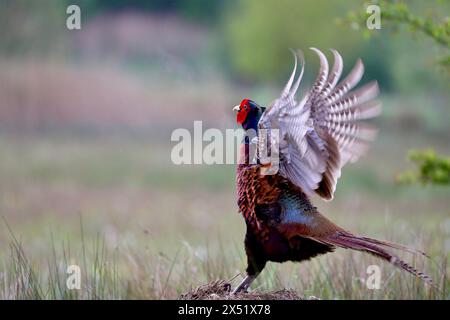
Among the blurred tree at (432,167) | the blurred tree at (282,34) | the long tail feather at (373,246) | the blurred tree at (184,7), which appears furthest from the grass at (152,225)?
the blurred tree at (184,7)

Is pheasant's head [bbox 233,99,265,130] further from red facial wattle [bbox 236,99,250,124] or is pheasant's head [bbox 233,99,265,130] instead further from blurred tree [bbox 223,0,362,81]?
blurred tree [bbox 223,0,362,81]

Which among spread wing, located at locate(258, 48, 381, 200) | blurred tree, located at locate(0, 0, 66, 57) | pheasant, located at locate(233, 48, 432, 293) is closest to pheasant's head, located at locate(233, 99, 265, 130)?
pheasant, located at locate(233, 48, 432, 293)

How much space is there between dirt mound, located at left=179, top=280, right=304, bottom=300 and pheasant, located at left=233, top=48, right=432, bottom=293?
0.11 meters

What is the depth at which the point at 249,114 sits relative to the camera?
5.11 m

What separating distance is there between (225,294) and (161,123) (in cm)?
2422

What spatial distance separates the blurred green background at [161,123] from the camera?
1024cm

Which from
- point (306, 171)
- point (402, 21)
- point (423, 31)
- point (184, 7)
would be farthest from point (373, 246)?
point (184, 7)

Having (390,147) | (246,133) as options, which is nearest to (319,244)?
(246,133)

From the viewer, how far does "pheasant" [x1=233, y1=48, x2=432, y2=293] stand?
5.02 meters

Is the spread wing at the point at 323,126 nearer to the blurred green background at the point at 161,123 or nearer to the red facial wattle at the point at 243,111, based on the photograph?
the red facial wattle at the point at 243,111

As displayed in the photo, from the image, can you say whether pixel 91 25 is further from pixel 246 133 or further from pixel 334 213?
pixel 246 133

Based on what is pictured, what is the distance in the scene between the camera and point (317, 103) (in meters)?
5.23

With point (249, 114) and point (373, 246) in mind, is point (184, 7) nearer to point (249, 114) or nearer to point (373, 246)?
point (249, 114)

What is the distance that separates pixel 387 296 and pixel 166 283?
5.43ft
